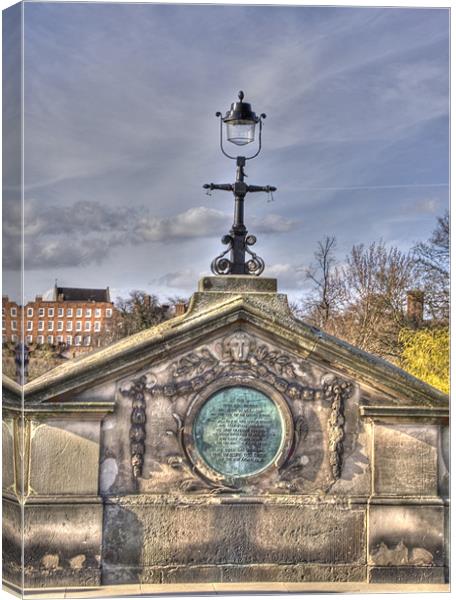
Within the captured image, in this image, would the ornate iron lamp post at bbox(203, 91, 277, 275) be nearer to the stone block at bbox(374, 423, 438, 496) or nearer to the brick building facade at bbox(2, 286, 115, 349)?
the stone block at bbox(374, 423, 438, 496)

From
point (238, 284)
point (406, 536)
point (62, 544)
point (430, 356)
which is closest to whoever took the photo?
point (62, 544)

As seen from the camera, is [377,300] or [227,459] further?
[377,300]

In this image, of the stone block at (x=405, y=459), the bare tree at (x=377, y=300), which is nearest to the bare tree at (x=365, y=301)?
the bare tree at (x=377, y=300)

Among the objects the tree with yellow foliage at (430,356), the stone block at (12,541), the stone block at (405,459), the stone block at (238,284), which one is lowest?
the stone block at (12,541)

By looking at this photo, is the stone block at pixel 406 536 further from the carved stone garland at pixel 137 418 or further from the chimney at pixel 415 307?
the chimney at pixel 415 307

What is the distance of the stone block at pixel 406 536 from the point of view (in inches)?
Result: 431

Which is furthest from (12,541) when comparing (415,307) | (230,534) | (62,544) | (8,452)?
(415,307)

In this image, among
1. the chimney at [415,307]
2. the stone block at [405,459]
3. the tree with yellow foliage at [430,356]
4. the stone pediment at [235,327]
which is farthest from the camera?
the chimney at [415,307]

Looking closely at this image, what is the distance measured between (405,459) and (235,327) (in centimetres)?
234

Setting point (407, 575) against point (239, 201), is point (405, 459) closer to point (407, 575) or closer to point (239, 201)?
point (407, 575)

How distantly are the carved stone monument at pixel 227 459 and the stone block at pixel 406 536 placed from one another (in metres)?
0.02

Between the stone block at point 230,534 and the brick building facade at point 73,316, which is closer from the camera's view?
the stone block at point 230,534

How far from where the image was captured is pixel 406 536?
1102 cm

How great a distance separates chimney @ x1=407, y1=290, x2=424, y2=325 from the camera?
29.0 meters
